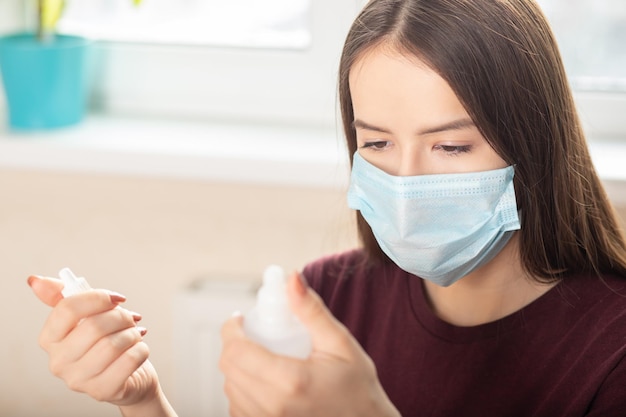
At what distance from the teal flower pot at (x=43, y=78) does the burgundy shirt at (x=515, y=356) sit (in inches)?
31.8

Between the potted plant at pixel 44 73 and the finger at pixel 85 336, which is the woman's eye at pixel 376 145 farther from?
the potted plant at pixel 44 73

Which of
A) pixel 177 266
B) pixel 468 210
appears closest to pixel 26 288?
pixel 177 266

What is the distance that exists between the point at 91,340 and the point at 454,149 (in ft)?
1.52

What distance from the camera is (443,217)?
1.07 meters

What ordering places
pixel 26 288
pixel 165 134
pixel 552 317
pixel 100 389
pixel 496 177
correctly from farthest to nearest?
pixel 26 288 < pixel 165 134 < pixel 552 317 < pixel 496 177 < pixel 100 389

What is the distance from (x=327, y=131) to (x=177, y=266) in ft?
1.33

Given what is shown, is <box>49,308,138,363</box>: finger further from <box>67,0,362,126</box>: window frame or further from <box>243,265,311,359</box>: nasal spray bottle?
<box>67,0,362,126</box>: window frame

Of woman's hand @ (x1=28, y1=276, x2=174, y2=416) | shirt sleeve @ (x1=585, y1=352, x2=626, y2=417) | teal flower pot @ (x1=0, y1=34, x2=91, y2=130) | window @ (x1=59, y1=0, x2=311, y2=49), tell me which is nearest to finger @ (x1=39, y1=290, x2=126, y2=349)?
woman's hand @ (x1=28, y1=276, x2=174, y2=416)

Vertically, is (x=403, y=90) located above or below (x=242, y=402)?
above

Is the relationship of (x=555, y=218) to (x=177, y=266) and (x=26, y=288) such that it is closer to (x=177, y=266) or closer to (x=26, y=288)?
(x=177, y=266)

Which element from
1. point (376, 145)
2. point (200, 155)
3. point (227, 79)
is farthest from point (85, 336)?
point (227, 79)

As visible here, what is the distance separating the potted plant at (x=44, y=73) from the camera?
1668mm

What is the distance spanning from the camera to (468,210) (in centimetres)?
106

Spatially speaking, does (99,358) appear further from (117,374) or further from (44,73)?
(44,73)
